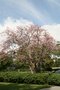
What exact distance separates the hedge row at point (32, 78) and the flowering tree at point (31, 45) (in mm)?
5991

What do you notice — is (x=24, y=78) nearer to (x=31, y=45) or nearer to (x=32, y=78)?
(x=32, y=78)

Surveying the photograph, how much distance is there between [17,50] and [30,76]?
8.51 metres

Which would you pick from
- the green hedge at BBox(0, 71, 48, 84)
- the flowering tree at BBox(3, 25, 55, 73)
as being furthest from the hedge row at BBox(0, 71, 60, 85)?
the flowering tree at BBox(3, 25, 55, 73)

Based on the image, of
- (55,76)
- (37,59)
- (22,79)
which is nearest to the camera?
(55,76)

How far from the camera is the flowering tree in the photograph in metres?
30.2

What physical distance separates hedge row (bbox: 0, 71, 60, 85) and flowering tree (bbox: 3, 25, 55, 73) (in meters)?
→ 5.99

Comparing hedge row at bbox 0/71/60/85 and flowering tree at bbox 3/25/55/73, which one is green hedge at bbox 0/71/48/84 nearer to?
hedge row at bbox 0/71/60/85

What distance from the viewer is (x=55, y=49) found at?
3167 centimetres

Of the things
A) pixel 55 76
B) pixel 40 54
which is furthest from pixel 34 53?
pixel 55 76

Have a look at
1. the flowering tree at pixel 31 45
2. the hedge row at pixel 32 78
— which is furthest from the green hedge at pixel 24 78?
the flowering tree at pixel 31 45

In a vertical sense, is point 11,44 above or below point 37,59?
above

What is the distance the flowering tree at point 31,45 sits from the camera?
30.2 meters

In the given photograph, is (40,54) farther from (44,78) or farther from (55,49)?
(44,78)

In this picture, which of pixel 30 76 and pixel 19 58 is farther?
pixel 19 58
